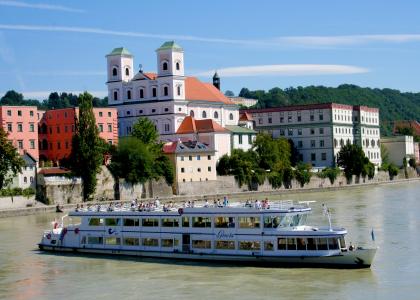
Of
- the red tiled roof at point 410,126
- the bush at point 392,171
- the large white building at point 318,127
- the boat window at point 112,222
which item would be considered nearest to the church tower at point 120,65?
the large white building at point 318,127

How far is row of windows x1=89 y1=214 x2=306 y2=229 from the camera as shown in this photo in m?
34.3

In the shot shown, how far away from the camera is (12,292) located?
99.5 ft

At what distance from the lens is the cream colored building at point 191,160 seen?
282 ft

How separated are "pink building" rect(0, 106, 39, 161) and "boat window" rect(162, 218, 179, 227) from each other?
1664 inches

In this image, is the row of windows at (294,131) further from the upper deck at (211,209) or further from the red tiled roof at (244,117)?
the upper deck at (211,209)

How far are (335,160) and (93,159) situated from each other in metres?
48.6

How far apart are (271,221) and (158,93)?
213ft

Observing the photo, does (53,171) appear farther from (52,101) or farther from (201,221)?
(52,101)

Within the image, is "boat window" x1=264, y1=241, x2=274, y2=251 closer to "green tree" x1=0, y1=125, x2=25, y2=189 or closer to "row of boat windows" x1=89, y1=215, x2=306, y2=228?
"row of boat windows" x1=89, y1=215, x2=306, y2=228

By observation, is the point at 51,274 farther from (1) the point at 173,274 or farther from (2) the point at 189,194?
(2) the point at 189,194

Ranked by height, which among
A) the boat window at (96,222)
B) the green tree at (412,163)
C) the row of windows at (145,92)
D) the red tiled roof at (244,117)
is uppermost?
the row of windows at (145,92)

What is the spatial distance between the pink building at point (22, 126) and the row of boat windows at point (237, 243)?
130 feet

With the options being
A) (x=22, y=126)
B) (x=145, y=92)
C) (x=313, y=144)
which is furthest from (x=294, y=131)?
(x=22, y=126)

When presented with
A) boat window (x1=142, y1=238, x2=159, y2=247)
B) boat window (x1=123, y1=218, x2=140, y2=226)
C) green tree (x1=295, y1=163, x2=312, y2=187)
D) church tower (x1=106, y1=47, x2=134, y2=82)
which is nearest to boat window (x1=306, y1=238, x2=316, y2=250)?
boat window (x1=142, y1=238, x2=159, y2=247)
